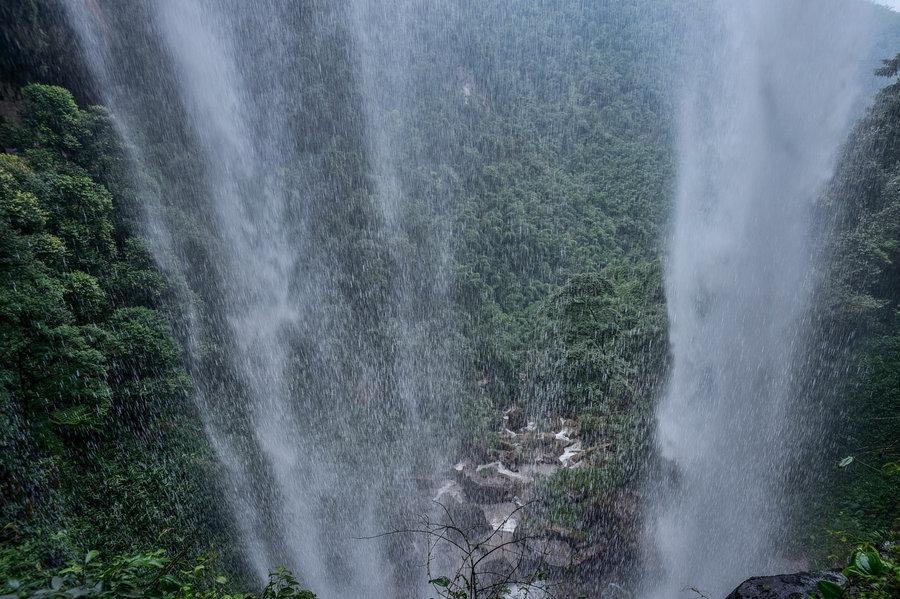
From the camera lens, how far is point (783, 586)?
10.1ft

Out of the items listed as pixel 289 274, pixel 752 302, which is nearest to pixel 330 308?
pixel 289 274

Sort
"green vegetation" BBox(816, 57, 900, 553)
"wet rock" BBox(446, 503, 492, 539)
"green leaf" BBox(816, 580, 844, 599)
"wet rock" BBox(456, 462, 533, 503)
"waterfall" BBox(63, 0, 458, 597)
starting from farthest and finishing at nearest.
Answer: "wet rock" BBox(456, 462, 533, 503), "waterfall" BBox(63, 0, 458, 597), "wet rock" BBox(446, 503, 492, 539), "green vegetation" BBox(816, 57, 900, 553), "green leaf" BBox(816, 580, 844, 599)

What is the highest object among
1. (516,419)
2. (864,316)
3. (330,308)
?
(864,316)

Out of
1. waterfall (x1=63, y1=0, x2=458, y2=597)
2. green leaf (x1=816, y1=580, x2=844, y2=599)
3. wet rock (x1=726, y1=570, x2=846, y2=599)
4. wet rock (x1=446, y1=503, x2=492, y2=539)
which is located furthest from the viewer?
waterfall (x1=63, y1=0, x2=458, y2=597)

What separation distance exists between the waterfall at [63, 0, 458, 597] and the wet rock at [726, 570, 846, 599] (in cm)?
777

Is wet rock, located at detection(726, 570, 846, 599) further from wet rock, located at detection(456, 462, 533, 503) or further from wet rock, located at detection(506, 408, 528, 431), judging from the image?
wet rock, located at detection(506, 408, 528, 431)

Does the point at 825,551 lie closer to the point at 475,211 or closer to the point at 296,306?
the point at 296,306

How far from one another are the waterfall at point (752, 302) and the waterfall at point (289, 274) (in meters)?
6.11

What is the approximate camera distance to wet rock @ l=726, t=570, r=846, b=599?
2979 millimetres

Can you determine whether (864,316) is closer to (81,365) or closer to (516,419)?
(516,419)

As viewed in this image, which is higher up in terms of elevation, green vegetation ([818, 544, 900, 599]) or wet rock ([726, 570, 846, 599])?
green vegetation ([818, 544, 900, 599])

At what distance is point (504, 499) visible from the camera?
10578mm

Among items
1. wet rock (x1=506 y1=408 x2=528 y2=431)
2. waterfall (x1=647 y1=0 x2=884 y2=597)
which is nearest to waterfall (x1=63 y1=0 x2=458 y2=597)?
wet rock (x1=506 y1=408 x2=528 y2=431)

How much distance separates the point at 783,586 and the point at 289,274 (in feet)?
51.9
